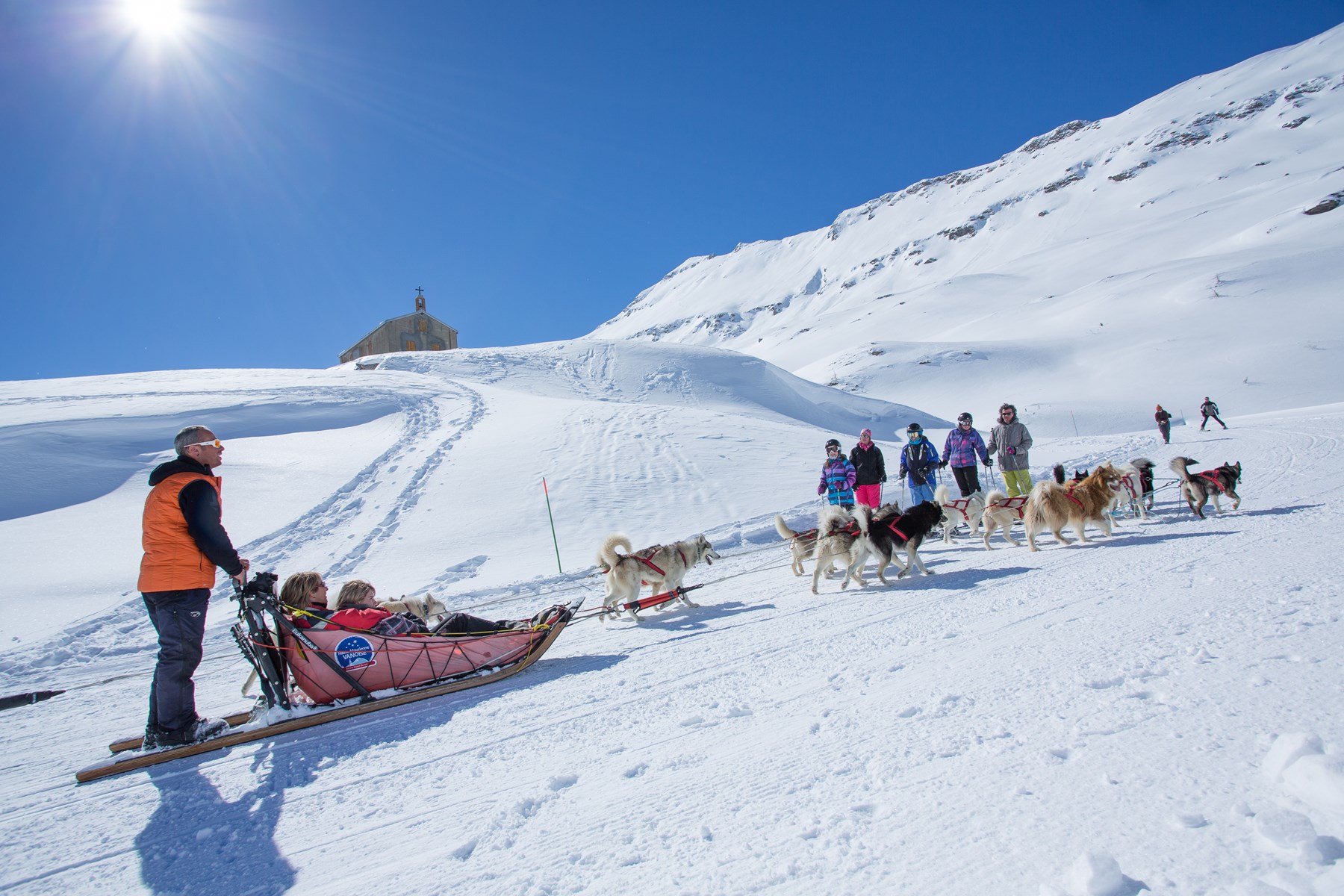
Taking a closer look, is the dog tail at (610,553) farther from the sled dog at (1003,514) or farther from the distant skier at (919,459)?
the distant skier at (919,459)

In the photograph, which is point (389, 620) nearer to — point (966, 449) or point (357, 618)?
point (357, 618)

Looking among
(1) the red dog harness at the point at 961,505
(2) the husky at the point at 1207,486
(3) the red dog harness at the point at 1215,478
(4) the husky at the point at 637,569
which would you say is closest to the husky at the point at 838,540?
(4) the husky at the point at 637,569

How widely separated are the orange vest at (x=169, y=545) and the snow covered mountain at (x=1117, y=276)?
33084mm

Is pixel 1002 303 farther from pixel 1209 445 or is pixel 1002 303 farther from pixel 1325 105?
pixel 1325 105

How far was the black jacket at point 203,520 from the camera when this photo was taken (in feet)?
11.0

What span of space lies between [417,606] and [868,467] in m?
5.53

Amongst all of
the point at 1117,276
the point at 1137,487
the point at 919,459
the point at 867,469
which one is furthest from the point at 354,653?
the point at 1117,276

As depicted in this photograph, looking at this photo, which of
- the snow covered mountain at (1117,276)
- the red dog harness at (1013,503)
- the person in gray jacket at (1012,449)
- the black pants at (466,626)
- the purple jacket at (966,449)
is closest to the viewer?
the black pants at (466,626)

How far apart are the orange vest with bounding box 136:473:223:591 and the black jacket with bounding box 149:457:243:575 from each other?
33mm

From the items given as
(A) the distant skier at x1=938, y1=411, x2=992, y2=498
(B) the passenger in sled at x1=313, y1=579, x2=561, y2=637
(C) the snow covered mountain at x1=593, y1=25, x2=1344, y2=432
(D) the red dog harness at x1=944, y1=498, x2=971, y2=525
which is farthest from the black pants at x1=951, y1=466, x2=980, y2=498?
(C) the snow covered mountain at x1=593, y1=25, x2=1344, y2=432

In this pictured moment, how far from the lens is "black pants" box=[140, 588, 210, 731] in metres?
3.32

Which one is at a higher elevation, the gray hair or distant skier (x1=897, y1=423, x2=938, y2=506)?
the gray hair

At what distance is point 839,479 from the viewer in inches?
305

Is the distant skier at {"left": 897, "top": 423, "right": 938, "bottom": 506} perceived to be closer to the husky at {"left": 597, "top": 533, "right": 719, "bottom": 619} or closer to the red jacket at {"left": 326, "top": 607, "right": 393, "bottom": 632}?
the husky at {"left": 597, "top": 533, "right": 719, "bottom": 619}
